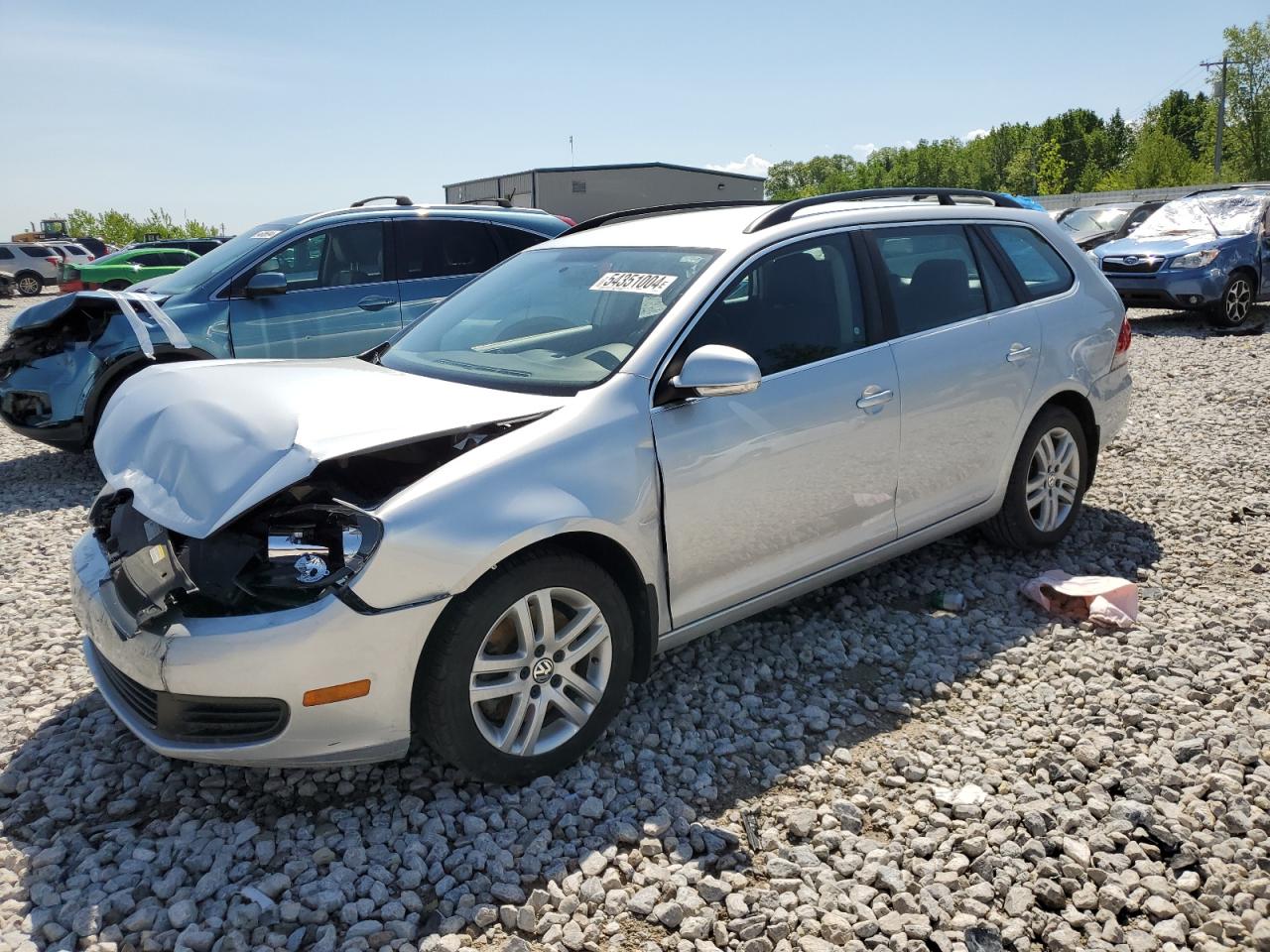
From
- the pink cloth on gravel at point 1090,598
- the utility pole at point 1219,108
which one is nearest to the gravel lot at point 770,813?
the pink cloth on gravel at point 1090,598

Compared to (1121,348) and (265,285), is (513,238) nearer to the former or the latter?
(265,285)

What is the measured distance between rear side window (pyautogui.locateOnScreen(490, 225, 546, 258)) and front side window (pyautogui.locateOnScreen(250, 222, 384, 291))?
1032 millimetres

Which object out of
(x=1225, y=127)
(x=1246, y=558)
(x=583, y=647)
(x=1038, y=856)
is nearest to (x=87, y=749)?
(x=583, y=647)

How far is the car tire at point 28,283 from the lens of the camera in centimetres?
3072

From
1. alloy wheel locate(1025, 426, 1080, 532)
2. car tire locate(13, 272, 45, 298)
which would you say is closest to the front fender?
alloy wheel locate(1025, 426, 1080, 532)

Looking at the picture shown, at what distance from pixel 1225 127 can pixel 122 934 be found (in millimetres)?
76726

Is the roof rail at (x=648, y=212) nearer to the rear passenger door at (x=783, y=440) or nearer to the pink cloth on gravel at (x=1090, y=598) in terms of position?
the rear passenger door at (x=783, y=440)

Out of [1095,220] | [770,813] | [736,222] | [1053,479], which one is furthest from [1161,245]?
[770,813]

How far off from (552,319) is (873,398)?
1.34 m

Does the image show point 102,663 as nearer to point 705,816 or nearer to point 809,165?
point 705,816

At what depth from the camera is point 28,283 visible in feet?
101

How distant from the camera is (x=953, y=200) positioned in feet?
16.3

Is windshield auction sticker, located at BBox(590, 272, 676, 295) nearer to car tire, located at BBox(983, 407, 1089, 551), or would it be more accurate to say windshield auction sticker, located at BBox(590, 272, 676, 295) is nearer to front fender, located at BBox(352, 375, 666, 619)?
front fender, located at BBox(352, 375, 666, 619)

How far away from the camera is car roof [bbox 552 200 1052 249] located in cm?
395
